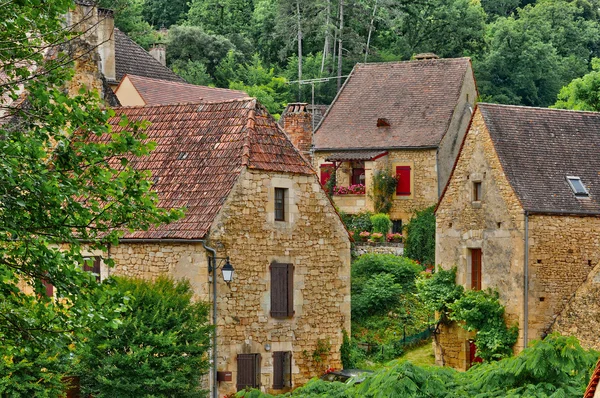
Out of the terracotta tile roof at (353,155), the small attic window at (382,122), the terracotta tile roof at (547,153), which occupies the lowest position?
the terracotta tile roof at (547,153)

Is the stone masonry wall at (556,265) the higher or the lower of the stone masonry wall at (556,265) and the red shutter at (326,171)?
the lower

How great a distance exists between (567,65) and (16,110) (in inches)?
2359

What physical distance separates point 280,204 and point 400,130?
869 inches

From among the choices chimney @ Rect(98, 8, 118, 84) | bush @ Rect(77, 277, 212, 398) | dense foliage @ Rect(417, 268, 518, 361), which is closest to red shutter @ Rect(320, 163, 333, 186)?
chimney @ Rect(98, 8, 118, 84)

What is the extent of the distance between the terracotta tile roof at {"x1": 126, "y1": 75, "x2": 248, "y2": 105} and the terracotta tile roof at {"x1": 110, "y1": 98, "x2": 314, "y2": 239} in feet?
38.5

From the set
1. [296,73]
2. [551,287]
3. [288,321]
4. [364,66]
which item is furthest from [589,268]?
[296,73]

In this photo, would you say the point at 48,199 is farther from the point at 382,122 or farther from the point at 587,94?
the point at 382,122

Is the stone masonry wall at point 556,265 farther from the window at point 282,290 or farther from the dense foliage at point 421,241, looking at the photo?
the window at point 282,290

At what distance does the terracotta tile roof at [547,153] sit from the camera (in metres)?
38.6

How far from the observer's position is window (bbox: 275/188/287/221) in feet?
99.6

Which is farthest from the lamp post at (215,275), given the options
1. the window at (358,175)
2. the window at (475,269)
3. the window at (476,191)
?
the window at (358,175)

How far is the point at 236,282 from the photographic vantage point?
29562mm

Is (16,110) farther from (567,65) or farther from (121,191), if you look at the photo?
(567,65)

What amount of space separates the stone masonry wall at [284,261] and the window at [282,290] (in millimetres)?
123
